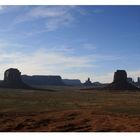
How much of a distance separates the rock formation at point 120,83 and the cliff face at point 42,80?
5556cm

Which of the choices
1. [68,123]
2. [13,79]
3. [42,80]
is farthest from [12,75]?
[68,123]

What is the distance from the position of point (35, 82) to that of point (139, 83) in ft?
176

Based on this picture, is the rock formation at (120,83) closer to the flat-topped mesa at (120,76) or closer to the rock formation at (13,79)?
the flat-topped mesa at (120,76)

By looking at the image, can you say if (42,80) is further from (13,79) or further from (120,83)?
(120,83)

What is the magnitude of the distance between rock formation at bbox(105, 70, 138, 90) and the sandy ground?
272ft

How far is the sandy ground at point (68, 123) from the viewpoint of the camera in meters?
20.4

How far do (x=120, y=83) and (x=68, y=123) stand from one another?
8965cm

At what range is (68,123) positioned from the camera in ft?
72.9

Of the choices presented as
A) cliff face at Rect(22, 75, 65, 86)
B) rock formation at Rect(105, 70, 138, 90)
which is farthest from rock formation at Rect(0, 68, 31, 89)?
cliff face at Rect(22, 75, 65, 86)

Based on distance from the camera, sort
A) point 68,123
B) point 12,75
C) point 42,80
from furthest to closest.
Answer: point 42,80 < point 12,75 < point 68,123

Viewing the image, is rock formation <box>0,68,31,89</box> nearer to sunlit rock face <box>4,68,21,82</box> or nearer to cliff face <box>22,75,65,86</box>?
sunlit rock face <box>4,68,21,82</box>
